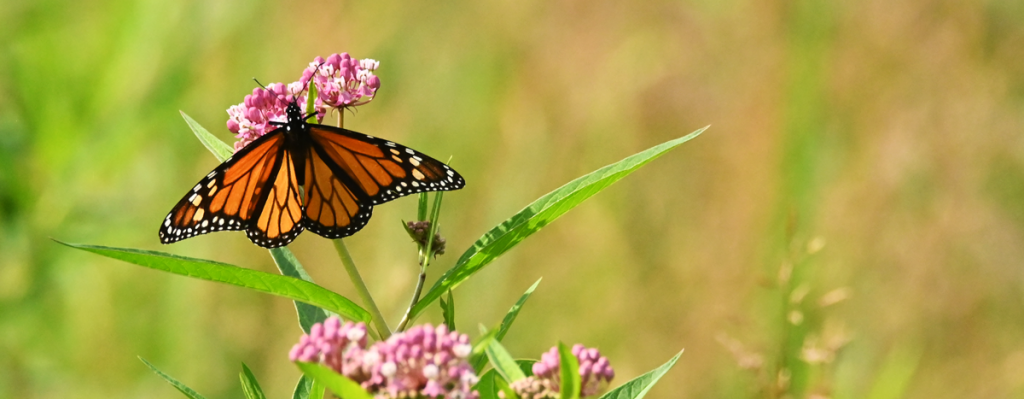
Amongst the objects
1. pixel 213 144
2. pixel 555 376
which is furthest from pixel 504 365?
pixel 213 144

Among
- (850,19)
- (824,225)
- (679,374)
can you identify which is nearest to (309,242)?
(679,374)

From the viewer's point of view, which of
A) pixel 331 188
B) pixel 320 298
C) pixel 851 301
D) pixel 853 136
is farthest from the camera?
A: pixel 853 136

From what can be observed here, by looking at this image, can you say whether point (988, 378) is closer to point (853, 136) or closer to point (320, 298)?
point (853, 136)

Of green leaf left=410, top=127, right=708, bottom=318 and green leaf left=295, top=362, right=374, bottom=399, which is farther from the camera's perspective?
green leaf left=410, top=127, right=708, bottom=318

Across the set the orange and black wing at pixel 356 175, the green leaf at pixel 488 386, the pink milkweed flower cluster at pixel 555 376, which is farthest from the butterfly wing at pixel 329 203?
the pink milkweed flower cluster at pixel 555 376

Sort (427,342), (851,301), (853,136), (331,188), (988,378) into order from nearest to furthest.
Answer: (427,342), (331,188), (988,378), (851,301), (853,136)

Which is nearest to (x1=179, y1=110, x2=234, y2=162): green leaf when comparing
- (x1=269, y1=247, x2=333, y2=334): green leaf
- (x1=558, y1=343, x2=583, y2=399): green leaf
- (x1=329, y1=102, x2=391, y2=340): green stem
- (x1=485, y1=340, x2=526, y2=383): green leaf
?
(x1=269, y1=247, x2=333, y2=334): green leaf

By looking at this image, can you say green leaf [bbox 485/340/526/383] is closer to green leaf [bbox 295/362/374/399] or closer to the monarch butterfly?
green leaf [bbox 295/362/374/399]
